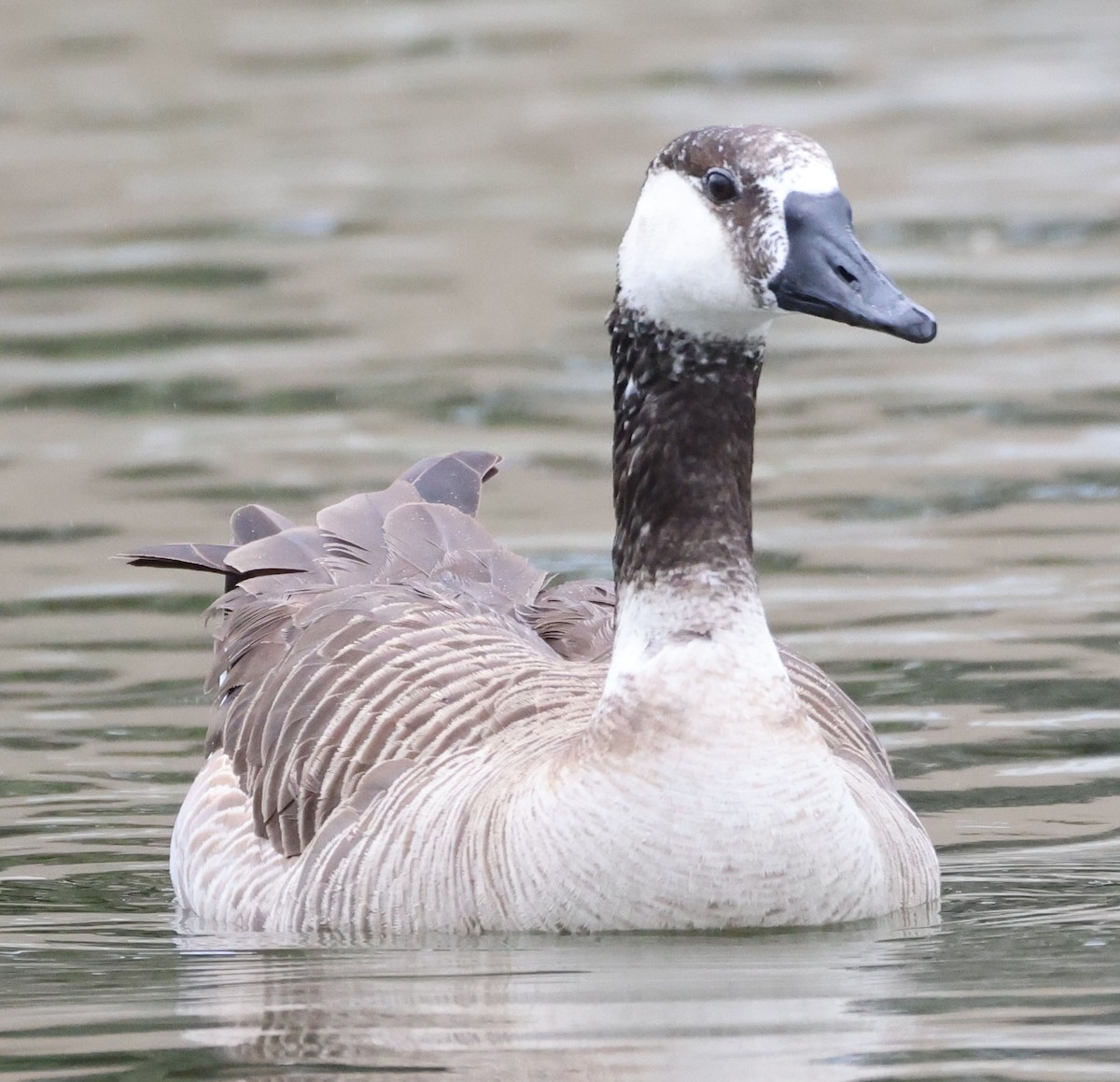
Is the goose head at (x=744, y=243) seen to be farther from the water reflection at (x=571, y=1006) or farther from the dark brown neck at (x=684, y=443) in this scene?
the water reflection at (x=571, y=1006)

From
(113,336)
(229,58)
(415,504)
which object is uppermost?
(229,58)

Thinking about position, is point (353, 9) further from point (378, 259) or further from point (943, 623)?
point (943, 623)

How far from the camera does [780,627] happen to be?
487 inches

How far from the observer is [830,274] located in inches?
312

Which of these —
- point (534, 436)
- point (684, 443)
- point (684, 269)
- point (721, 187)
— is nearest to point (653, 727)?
point (684, 443)

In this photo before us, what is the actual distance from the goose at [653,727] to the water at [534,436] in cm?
18

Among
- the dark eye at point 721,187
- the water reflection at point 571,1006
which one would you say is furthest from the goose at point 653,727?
the water reflection at point 571,1006

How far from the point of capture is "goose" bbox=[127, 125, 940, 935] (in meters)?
8.06

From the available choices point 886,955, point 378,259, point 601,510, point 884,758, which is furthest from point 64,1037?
point 378,259

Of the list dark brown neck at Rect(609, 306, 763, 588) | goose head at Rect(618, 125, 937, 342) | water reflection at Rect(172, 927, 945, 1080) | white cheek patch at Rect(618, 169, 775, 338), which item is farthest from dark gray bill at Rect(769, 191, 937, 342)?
water reflection at Rect(172, 927, 945, 1080)

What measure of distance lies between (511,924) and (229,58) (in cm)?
2328

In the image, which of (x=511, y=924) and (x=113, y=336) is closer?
(x=511, y=924)

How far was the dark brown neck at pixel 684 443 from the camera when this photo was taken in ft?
27.3

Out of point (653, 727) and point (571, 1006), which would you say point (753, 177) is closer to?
point (653, 727)
